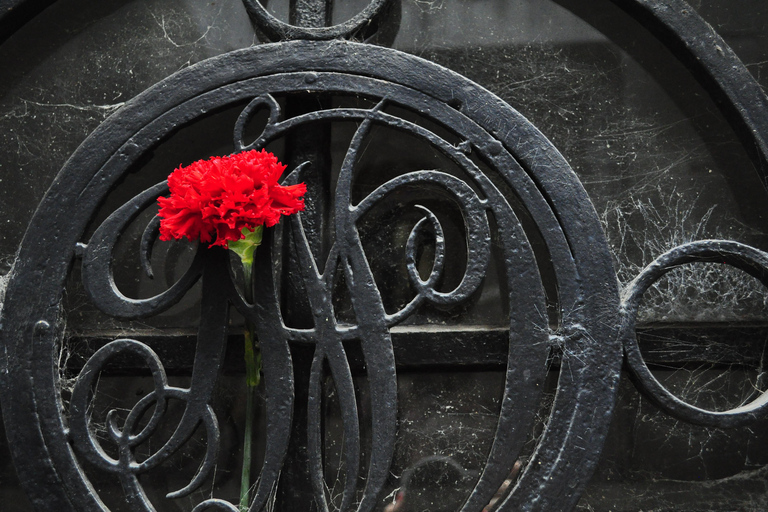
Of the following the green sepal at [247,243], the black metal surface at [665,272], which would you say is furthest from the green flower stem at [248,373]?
the black metal surface at [665,272]

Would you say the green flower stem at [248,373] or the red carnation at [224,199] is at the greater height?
the red carnation at [224,199]

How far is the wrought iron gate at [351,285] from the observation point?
3.00 ft

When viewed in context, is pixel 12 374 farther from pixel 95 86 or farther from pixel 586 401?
pixel 586 401

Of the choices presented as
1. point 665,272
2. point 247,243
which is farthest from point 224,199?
point 665,272

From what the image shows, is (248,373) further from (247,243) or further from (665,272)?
(665,272)

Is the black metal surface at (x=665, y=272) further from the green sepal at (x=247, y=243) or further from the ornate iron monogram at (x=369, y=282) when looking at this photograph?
the green sepal at (x=247, y=243)

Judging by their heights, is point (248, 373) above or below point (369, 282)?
below

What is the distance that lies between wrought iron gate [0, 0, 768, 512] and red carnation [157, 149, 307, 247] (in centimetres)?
11

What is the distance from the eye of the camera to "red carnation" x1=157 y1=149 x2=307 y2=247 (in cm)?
82

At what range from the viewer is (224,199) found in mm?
813

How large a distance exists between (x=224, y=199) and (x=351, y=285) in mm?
228

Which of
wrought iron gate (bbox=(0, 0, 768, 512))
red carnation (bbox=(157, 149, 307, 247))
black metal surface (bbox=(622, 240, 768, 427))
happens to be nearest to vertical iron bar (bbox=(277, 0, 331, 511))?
wrought iron gate (bbox=(0, 0, 768, 512))

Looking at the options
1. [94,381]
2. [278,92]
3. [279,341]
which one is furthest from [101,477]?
[278,92]

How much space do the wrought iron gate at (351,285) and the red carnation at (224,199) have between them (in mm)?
106
